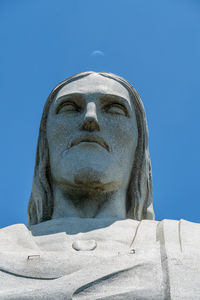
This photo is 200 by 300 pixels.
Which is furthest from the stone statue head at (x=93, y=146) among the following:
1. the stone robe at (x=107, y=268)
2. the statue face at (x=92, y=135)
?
the stone robe at (x=107, y=268)

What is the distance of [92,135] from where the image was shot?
29.9 ft

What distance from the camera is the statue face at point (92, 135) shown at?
8.95 meters

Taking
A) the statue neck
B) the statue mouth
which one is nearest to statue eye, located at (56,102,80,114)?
the statue mouth

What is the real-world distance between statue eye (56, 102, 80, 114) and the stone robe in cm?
251

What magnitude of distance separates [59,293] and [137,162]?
13.4ft

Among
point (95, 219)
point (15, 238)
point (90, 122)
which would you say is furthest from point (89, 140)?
point (15, 238)

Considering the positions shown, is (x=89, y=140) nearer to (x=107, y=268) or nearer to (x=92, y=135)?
(x=92, y=135)

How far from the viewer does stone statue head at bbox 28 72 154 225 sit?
355 inches

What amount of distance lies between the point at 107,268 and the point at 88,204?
2.74m

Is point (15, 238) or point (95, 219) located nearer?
point (15, 238)

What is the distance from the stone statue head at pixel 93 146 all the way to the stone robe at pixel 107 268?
1523mm

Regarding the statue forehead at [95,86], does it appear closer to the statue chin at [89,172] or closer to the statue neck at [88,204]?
the statue chin at [89,172]

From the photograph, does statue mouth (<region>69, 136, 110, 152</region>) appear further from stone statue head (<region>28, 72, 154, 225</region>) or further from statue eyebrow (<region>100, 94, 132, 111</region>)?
statue eyebrow (<region>100, 94, 132, 111</region>)

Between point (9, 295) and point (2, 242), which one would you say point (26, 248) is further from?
point (9, 295)
